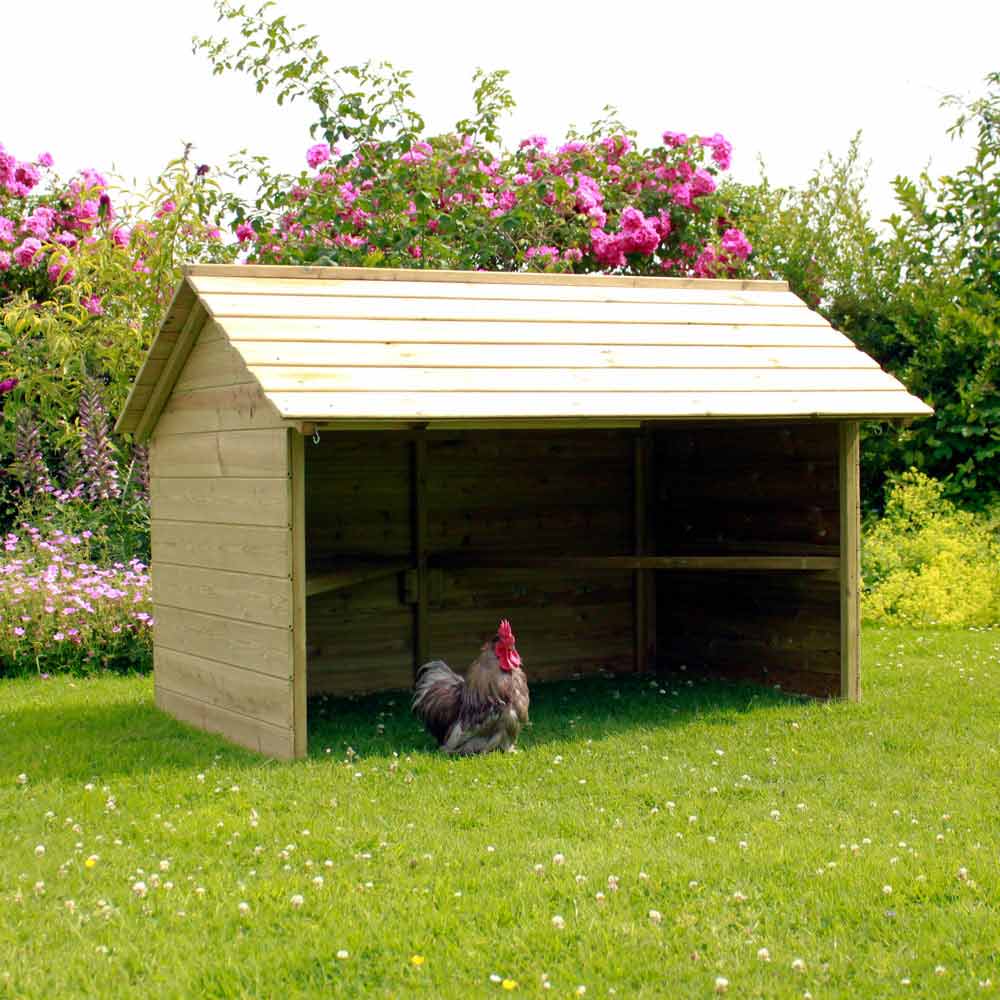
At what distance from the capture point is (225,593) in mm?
7891

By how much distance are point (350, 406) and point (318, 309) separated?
1.34 m

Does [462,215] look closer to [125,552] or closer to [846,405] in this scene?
[125,552]

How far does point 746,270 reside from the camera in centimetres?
1580

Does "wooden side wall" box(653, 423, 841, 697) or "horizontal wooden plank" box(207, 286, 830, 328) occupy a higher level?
"horizontal wooden plank" box(207, 286, 830, 328)

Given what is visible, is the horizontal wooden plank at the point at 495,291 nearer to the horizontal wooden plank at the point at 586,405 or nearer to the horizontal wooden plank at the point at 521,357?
the horizontal wooden plank at the point at 521,357

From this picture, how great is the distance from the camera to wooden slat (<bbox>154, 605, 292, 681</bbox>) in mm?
7246

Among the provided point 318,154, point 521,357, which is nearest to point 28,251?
point 318,154

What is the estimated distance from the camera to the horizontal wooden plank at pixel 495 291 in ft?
26.6

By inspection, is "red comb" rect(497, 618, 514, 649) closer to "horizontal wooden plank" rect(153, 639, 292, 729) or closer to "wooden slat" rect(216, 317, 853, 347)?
"horizontal wooden plank" rect(153, 639, 292, 729)

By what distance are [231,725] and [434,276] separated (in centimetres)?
318

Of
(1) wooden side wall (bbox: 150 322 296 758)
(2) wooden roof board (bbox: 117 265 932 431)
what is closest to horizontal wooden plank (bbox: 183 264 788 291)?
(2) wooden roof board (bbox: 117 265 932 431)

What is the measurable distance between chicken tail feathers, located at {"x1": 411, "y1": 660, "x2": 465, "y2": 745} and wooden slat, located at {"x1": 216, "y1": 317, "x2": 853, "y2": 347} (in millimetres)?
1982

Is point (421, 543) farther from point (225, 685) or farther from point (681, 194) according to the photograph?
point (681, 194)

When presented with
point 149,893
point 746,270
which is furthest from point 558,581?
point 746,270
